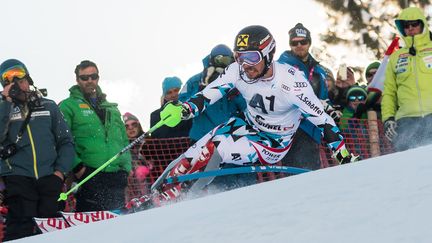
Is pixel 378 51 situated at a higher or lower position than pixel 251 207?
lower

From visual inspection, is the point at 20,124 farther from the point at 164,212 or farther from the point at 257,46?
the point at 164,212

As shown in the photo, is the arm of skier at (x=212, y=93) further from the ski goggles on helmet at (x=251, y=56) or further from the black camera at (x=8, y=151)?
the black camera at (x=8, y=151)

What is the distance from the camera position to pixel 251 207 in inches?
95.6

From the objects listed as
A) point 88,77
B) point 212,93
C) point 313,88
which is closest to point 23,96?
point 88,77

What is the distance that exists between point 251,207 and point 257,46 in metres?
3.78

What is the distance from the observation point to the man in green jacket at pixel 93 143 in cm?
677

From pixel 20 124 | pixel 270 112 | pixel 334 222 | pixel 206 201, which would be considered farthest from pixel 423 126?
pixel 334 222

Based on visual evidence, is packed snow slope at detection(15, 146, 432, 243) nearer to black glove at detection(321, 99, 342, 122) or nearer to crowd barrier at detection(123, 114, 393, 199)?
black glove at detection(321, 99, 342, 122)

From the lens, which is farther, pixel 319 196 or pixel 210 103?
pixel 210 103

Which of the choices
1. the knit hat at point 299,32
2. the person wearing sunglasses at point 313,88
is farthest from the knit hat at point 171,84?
the knit hat at point 299,32

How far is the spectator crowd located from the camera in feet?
20.5

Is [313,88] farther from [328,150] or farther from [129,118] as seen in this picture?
[129,118]

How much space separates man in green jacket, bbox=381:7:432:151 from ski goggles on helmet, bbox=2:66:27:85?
3.06 metres

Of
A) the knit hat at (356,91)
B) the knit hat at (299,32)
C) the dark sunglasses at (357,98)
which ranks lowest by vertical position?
the dark sunglasses at (357,98)
